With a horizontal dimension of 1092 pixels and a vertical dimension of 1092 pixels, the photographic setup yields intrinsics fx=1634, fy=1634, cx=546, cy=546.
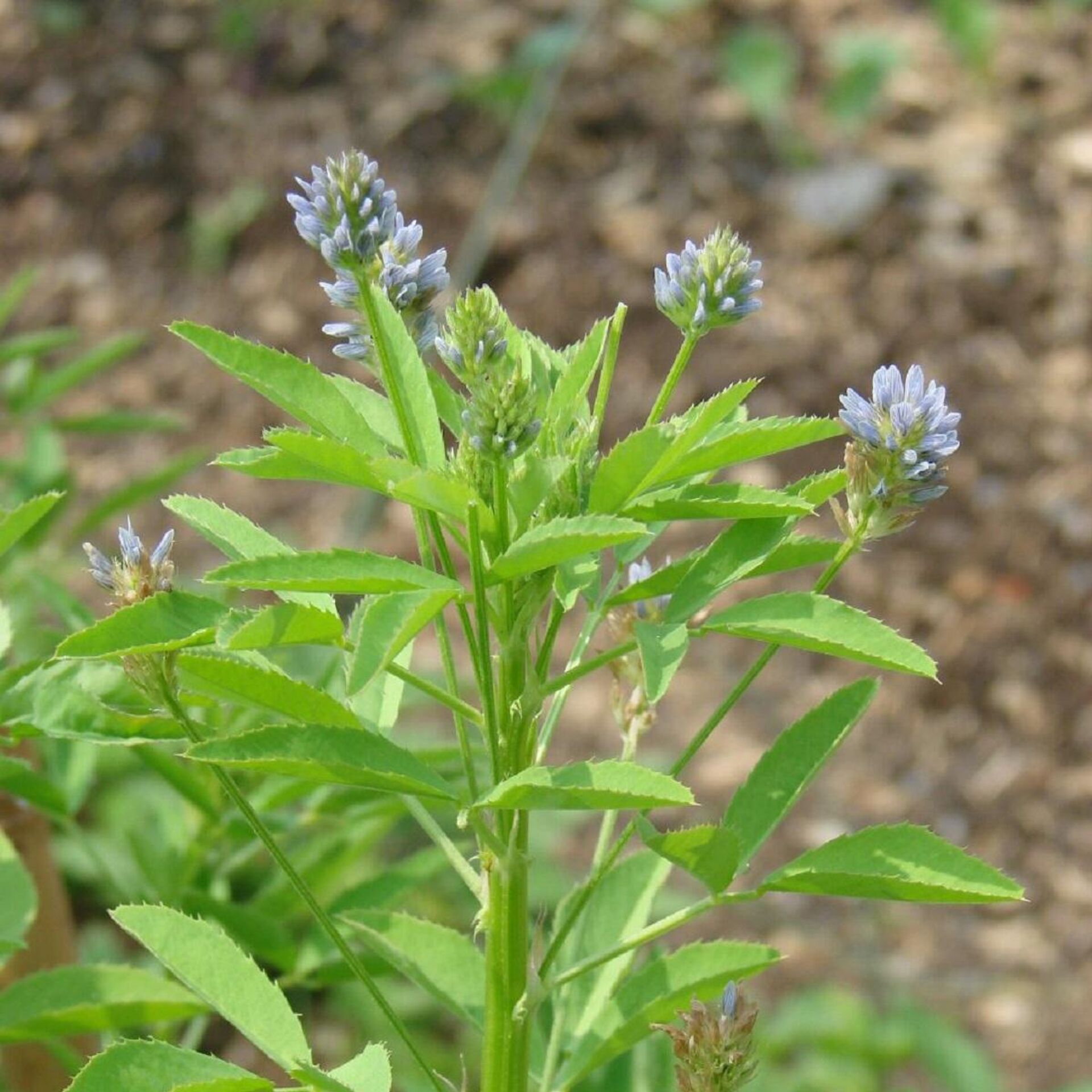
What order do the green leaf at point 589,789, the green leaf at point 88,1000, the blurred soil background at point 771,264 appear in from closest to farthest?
the green leaf at point 589,789, the green leaf at point 88,1000, the blurred soil background at point 771,264

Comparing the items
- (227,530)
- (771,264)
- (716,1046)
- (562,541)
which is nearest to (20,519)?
(227,530)

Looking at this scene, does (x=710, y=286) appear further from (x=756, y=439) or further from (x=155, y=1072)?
(x=155, y=1072)

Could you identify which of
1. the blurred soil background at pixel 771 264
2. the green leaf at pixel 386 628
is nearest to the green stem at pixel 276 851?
the green leaf at pixel 386 628

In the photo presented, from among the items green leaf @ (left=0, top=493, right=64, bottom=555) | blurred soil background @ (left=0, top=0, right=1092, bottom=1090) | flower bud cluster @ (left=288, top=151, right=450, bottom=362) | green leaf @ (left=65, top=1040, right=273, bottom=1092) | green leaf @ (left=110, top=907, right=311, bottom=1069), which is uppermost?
blurred soil background @ (left=0, top=0, right=1092, bottom=1090)

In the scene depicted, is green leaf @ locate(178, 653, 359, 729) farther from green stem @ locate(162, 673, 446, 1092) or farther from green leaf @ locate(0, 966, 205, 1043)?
green leaf @ locate(0, 966, 205, 1043)

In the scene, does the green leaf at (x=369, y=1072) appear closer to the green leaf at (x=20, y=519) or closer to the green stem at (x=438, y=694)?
the green stem at (x=438, y=694)

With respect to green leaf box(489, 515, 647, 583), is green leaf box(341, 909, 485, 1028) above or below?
below

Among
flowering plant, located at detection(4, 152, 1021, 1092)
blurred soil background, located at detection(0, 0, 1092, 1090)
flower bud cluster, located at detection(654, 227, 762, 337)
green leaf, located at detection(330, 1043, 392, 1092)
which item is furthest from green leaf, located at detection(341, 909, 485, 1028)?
blurred soil background, located at detection(0, 0, 1092, 1090)
